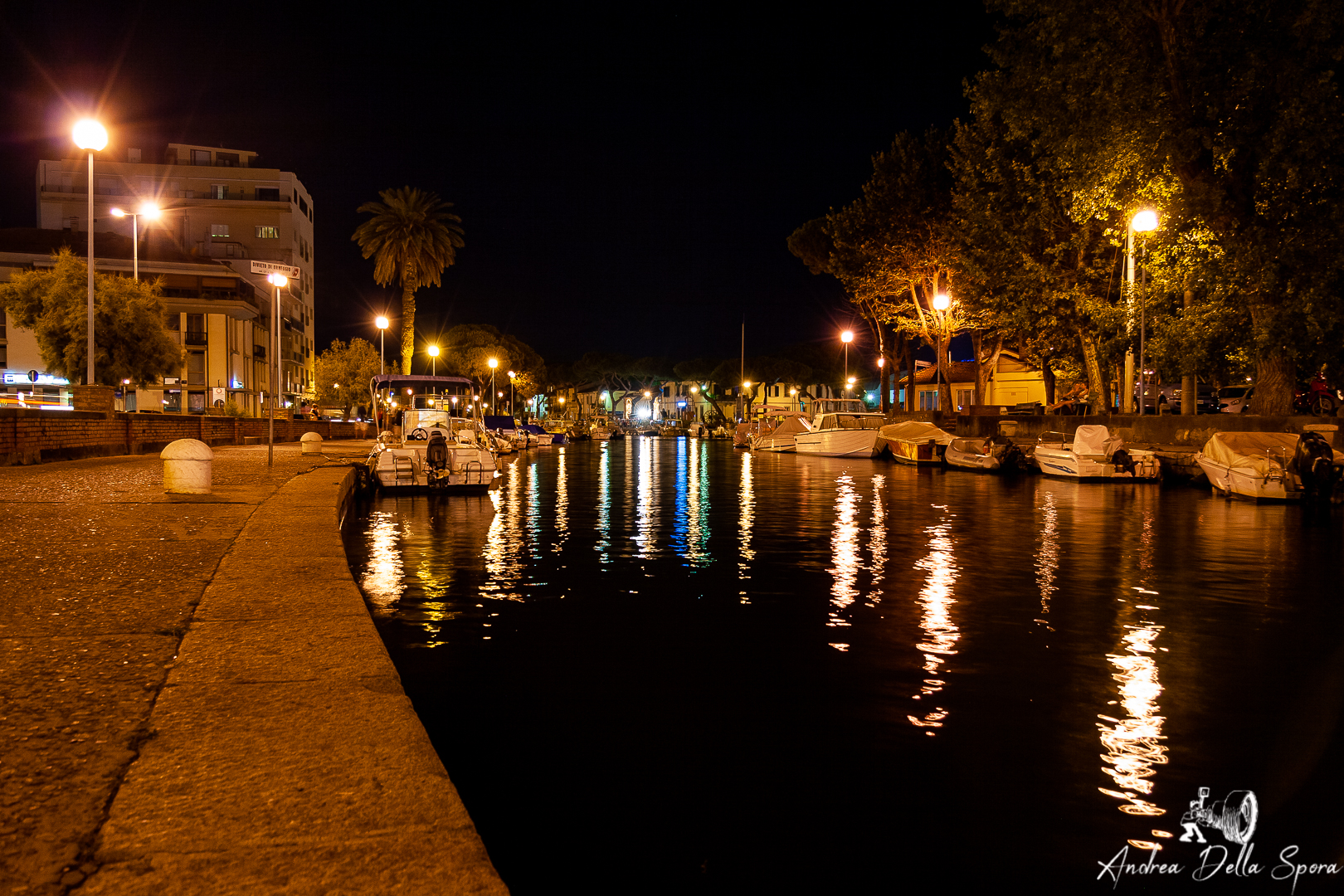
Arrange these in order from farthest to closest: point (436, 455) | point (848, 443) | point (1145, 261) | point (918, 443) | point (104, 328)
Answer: point (104, 328)
point (848, 443)
point (918, 443)
point (1145, 261)
point (436, 455)

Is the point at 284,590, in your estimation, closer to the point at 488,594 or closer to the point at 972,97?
the point at 488,594

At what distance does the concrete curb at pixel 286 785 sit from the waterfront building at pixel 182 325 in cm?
6481

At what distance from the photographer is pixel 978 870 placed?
11.9 ft

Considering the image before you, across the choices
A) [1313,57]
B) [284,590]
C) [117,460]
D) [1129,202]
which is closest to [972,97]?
[1129,202]

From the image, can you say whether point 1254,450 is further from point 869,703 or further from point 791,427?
point 791,427

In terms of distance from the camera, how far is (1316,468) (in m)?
17.8

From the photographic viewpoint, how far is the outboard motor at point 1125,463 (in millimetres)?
23516

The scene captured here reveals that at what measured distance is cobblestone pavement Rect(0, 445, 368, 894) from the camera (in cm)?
299

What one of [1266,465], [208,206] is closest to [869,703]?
[1266,465]

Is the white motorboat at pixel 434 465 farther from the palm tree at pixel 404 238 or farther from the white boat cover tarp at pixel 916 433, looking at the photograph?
the palm tree at pixel 404 238

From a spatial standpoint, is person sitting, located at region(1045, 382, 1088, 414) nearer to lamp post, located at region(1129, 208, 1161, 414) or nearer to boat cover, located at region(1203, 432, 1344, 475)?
lamp post, located at region(1129, 208, 1161, 414)

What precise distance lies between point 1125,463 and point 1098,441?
81 centimetres

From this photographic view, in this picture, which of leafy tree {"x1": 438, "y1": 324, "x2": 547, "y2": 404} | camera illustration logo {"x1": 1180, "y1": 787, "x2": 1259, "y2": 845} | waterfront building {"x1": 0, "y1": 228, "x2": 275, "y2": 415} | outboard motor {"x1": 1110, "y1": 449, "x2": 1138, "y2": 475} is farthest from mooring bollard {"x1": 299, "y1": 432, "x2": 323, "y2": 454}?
leafy tree {"x1": 438, "y1": 324, "x2": 547, "y2": 404}

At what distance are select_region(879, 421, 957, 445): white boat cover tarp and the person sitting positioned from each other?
10.8 meters
